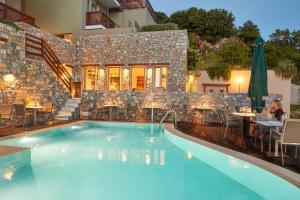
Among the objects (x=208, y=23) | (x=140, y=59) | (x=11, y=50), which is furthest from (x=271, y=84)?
(x=208, y=23)

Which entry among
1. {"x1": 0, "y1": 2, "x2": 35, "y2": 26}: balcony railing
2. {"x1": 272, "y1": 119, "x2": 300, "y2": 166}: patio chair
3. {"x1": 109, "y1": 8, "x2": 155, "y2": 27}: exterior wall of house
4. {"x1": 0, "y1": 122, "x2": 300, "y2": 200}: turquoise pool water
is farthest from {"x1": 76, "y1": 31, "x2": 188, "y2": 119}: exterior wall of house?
{"x1": 272, "y1": 119, "x2": 300, "y2": 166}: patio chair

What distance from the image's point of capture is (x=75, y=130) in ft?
32.3

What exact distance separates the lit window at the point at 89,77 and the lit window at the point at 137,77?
8.51 feet

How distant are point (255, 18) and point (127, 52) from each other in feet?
262

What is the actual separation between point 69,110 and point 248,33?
22.1 m

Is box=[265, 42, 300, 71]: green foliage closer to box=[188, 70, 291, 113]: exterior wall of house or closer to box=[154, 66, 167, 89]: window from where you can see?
box=[188, 70, 291, 113]: exterior wall of house

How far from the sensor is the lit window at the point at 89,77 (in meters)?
16.0

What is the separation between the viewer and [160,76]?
585 inches

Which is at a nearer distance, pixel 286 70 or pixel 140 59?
pixel 286 70

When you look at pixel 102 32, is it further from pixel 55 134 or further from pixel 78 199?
pixel 78 199

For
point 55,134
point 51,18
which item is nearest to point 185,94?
point 55,134

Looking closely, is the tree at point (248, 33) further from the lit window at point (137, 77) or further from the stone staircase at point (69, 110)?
the stone staircase at point (69, 110)

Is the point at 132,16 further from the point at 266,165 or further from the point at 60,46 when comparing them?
the point at 266,165

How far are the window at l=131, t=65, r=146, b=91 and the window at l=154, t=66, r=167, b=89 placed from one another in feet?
3.30
